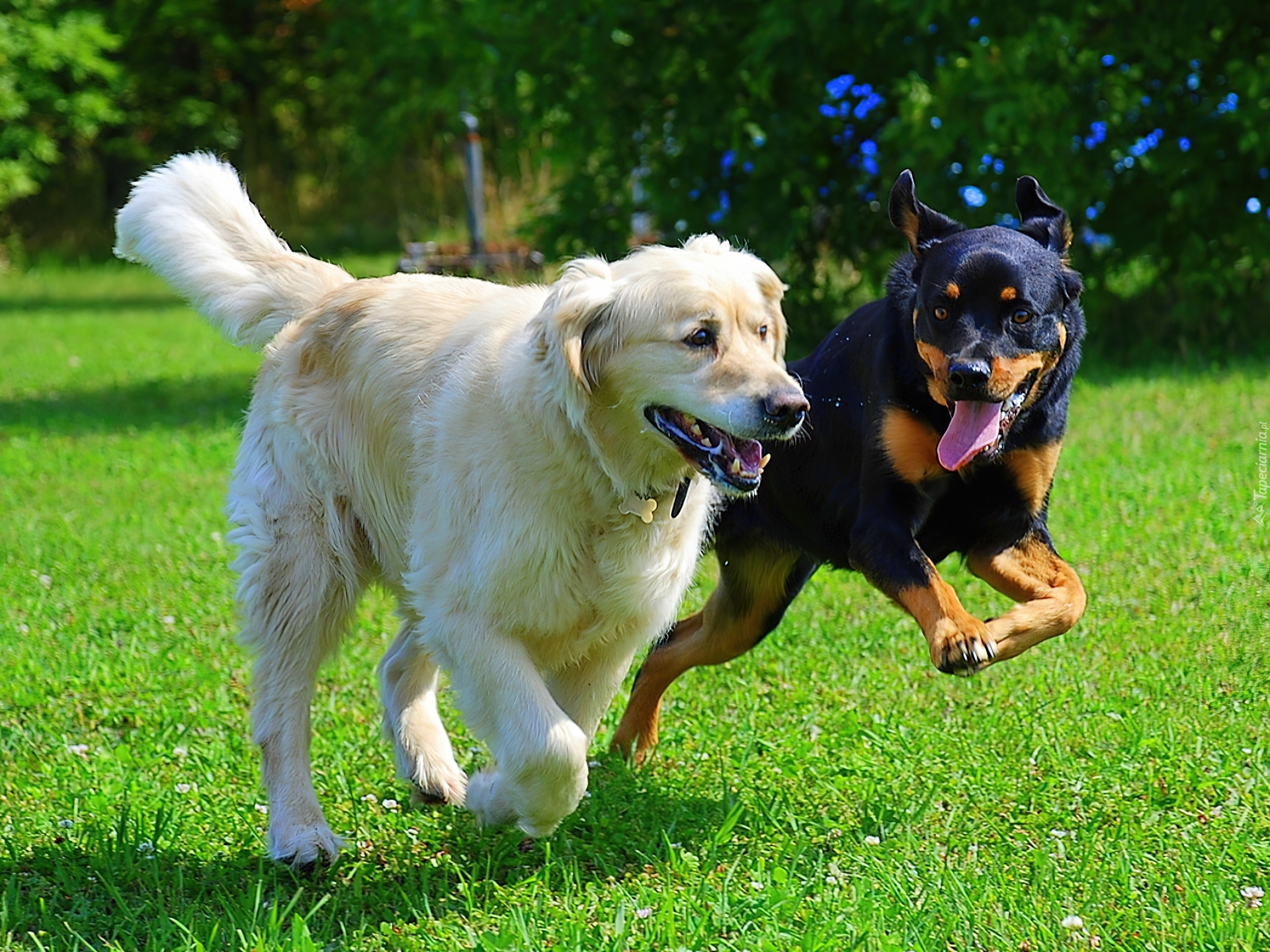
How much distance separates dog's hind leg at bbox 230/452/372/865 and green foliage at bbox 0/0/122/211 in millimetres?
18387

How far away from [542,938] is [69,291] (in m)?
19.4

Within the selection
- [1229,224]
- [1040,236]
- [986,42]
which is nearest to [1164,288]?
[1229,224]

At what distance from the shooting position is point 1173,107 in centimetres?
1059

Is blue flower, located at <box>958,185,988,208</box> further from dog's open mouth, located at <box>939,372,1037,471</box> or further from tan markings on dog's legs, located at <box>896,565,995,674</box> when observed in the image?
tan markings on dog's legs, located at <box>896,565,995,674</box>

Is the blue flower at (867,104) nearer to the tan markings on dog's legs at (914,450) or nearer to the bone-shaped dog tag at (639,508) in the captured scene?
the tan markings on dog's legs at (914,450)

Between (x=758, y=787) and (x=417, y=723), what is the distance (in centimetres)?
106

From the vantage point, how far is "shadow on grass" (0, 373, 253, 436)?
1040 cm

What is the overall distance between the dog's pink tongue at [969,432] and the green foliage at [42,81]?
1954 centimetres

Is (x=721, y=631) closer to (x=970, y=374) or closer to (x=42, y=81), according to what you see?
(x=970, y=374)

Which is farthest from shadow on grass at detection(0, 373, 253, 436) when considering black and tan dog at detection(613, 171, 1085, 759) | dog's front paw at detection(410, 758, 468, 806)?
black and tan dog at detection(613, 171, 1085, 759)

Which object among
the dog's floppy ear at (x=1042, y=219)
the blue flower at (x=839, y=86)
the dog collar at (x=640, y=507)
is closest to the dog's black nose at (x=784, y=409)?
the dog collar at (x=640, y=507)

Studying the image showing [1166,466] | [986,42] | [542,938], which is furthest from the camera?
[986,42]

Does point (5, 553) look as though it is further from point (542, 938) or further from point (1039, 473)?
point (1039, 473)

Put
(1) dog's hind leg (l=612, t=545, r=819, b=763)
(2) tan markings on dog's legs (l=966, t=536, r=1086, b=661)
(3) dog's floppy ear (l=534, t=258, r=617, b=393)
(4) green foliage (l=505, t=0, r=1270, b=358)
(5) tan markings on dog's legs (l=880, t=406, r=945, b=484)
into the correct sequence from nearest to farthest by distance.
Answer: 1. (3) dog's floppy ear (l=534, t=258, r=617, b=393)
2. (2) tan markings on dog's legs (l=966, t=536, r=1086, b=661)
3. (5) tan markings on dog's legs (l=880, t=406, r=945, b=484)
4. (1) dog's hind leg (l=612, t=545, r=819, b=763)
5. (4) green foliage (l=505, t=0, r=1270, b=358)
